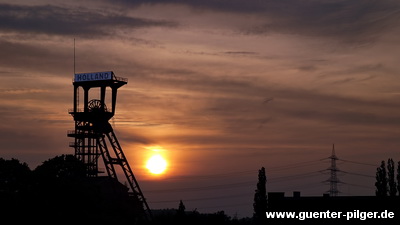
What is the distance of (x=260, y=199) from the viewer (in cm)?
16488

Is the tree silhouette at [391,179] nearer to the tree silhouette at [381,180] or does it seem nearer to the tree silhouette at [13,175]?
the tree silhouette at [381,180]

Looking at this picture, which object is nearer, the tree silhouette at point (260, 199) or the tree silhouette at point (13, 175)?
the tree silhouette at point (13, 175)

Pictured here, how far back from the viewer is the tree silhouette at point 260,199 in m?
162

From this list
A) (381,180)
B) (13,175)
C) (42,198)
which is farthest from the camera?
(381,180)

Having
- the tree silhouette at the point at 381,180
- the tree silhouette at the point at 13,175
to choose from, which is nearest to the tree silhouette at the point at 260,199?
the tree silhouette at the point at 381,180

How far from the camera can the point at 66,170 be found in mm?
137625

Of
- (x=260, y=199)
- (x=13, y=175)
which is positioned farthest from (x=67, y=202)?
(x=260, y=199)

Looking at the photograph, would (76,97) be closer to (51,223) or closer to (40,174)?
(40,174)

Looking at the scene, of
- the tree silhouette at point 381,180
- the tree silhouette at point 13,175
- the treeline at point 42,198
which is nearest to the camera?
the treeline at point 42,198

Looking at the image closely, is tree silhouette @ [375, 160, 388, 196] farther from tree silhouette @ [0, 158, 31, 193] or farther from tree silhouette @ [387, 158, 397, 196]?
tree silhouette @ [0, 158, 31, 193]

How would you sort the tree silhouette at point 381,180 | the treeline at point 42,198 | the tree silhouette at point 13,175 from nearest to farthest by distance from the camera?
the treeline at point 42,198 < the tree silhouette at point 13,175 < the tree silhouette at point 381,180

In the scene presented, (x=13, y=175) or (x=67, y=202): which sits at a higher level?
(x=13, y=175)

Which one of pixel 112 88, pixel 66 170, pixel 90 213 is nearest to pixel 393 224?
pixel 90 213

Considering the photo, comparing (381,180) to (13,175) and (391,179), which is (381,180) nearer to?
(391,179)
